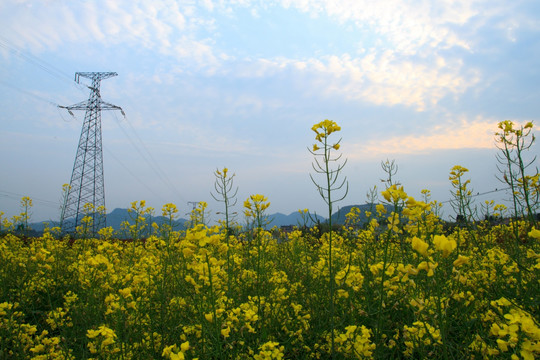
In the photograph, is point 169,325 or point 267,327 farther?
point 169,325

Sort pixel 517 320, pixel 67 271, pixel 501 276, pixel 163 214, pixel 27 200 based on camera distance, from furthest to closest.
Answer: pixel 27 200 < pixel 67 271 < pixel 163 214 < pixel 501 276 < pixel 517 320

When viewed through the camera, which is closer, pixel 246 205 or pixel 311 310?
pixel 246 205

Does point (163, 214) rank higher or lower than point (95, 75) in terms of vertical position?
lower

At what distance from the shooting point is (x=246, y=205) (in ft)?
9.55

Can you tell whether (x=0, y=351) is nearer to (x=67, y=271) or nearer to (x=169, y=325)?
(x=169, y=325)

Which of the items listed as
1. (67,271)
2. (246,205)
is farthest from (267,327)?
(67,271)

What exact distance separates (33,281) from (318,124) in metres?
4.86

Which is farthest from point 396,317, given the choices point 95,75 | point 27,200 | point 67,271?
point 95,75

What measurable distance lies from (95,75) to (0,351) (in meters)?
22.9

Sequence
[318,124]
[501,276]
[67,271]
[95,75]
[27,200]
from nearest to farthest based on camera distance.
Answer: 1. [318,124]
2. [501,276]
3. [67,271]
4. [27,200]
5. [95,75]

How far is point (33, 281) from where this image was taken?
14.8 feet

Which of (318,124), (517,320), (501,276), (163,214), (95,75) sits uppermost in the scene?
(95,75)

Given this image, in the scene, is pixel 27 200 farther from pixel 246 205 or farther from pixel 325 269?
pixel 325 269

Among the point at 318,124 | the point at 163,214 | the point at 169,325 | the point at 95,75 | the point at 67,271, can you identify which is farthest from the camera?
the point at 95,75
